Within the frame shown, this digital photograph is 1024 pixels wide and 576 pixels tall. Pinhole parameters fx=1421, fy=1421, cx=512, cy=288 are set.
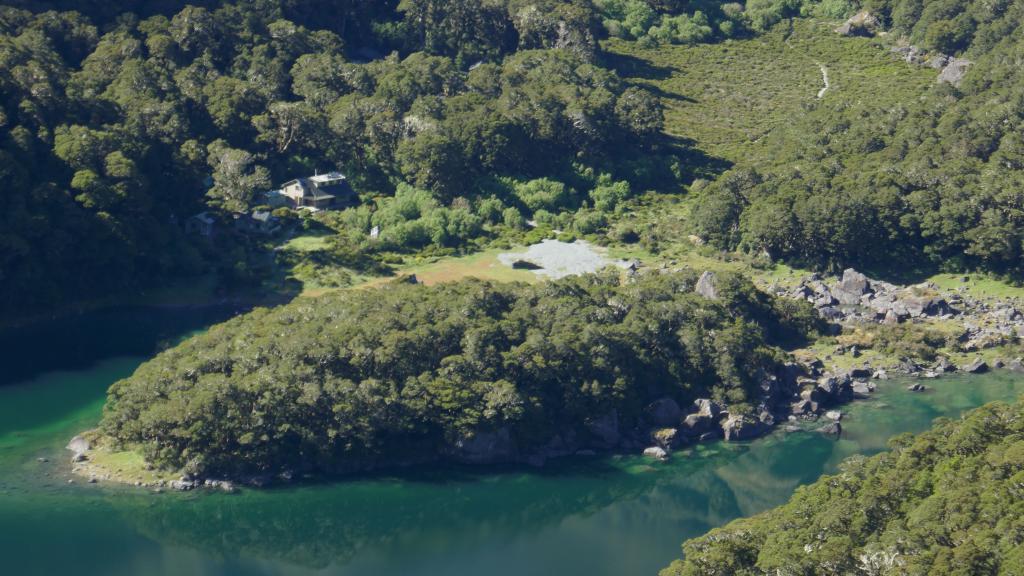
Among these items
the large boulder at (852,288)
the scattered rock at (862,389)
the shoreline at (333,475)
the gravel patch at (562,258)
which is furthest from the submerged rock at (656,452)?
the large boulder at (852,288)

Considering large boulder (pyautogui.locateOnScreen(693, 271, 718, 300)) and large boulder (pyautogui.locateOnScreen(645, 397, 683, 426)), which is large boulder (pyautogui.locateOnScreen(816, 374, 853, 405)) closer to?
large boulder (pyautogui.locateOnScreen(693, 271, 718, 300))

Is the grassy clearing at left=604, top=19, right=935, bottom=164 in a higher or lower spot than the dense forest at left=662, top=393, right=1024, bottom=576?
higher

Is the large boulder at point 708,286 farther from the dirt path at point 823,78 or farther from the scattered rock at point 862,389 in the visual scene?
the dirt path at point 823,78

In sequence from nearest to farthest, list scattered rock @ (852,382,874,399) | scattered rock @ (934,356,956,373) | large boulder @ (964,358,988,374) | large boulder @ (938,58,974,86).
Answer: scattered rock @ (852,382,874,399) < large boulder @ (964,358,988,374) < scattered rock @ (934,356,956,373) < large boulder @ (938,58,974,86)

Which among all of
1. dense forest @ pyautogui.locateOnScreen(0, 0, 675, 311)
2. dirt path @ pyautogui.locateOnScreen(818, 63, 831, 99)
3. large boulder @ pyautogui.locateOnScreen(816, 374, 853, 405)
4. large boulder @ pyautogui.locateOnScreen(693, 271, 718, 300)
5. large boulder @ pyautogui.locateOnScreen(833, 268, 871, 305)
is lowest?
large boulder @ pyautogui.locateOnScreen(816, 374, 853, 405)

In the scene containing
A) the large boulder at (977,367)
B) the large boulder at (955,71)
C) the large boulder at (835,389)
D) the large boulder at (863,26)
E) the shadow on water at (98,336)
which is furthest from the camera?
the large boulder at (863,26)

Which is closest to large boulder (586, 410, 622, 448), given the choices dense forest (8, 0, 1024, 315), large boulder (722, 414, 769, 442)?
large boulder (722, 414, 769, 442)
